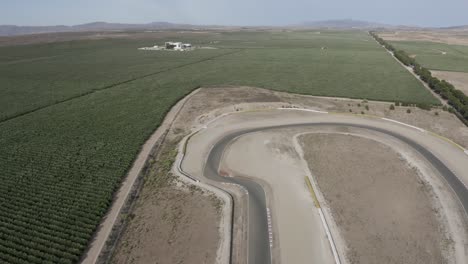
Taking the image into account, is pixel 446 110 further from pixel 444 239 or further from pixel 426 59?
pixel 426 59

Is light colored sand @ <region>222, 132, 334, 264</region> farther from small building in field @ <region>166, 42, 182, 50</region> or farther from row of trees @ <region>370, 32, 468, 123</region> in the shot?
small building in field @ <region>166, 42, 182, 50</region>

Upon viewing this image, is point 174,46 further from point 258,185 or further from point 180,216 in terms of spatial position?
point 180,216

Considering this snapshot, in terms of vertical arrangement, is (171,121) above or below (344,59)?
below

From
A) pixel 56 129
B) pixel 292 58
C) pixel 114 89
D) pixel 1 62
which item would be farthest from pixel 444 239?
pixel 1 62

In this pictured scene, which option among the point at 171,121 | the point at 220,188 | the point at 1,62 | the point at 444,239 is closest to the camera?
the point at 444,239

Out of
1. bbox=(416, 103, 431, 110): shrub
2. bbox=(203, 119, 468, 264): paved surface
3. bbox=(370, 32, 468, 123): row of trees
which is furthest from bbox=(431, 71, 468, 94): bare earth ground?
bbox=(203, 119, 468, 264): paved surface

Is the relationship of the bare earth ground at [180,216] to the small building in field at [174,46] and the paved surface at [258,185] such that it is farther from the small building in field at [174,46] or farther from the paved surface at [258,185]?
the small building in field at [174,46]

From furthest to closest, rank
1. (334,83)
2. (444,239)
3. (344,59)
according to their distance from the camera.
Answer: (344,59)
(334,83)
(444,239)
